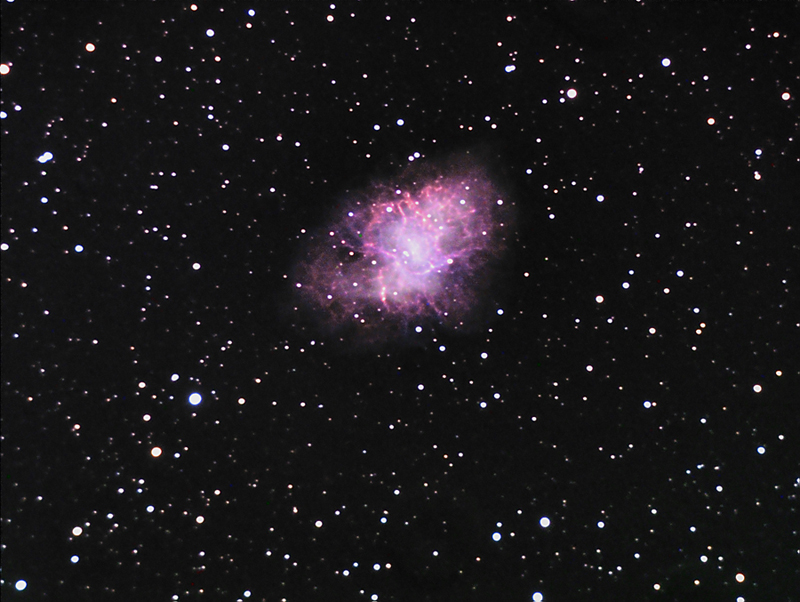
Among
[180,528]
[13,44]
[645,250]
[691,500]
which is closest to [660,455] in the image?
[691,500]

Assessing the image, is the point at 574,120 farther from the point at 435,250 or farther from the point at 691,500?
the point at 691,500

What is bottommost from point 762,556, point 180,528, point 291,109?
point 762,556

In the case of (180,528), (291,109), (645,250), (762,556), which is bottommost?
(762,556)

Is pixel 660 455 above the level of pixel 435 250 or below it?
below

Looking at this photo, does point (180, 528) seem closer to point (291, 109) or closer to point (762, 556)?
point (291, 109)

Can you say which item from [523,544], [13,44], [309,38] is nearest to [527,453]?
[523,544]

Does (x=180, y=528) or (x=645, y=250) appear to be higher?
(x=645, y=250)
